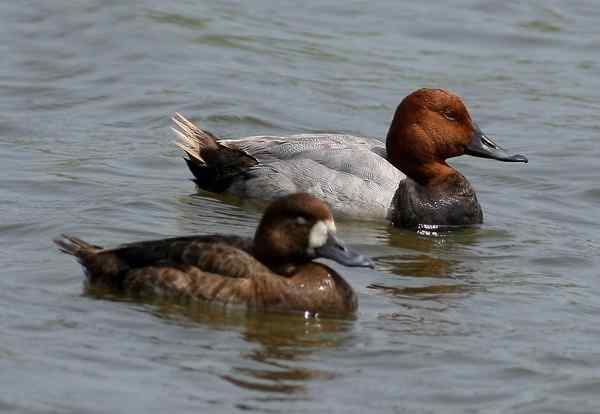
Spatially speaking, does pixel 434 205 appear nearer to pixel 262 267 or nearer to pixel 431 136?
pixel 431 136

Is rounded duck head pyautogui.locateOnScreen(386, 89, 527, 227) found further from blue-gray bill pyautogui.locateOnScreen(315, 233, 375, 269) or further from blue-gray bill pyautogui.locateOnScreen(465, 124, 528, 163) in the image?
blue-gray bill pyautogui.locateOnScreen(315, 233, 375, 269)

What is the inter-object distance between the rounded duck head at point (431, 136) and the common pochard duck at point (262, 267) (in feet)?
10.4

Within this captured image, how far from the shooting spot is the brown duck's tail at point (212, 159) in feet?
37.9

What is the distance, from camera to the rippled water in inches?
278

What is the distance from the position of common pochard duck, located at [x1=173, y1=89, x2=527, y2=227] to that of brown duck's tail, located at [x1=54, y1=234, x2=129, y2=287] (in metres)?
2.95

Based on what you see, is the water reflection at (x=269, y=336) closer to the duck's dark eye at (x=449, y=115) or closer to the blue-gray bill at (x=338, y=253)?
the blue-gray bill at (x=338, y=253)

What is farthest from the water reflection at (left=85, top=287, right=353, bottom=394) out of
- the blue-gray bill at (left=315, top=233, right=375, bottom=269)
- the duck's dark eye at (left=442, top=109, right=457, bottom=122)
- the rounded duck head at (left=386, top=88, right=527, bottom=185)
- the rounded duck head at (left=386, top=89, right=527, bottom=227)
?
the duck's dark eye at (left=442, top=109, right=457, bottom=122)

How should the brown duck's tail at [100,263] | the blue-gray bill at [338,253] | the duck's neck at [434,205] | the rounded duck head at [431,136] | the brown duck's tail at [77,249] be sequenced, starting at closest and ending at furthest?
the blue-gray bill at [338,253] < the brown duck's tail at [100,263] < the brown duck's tail at [77,249] < the duck's neck at [434,205] < the rounded duck head at [431,136]

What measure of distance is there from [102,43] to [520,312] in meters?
9.33

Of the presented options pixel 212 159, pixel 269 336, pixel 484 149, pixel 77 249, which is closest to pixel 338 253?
pixel 269 336

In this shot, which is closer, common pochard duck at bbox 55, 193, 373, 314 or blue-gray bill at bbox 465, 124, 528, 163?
common pochard duck at bbox 55, 193, 373, 314

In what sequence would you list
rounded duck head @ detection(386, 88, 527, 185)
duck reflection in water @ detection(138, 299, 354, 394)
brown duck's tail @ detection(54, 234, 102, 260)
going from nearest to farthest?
duck reflection in water @ detection(138, 299, 354, 394) < brown duck's tail @ detection(54, 234, 102, 260) < rounded duck head @ detection(386, 88, 527, 185)

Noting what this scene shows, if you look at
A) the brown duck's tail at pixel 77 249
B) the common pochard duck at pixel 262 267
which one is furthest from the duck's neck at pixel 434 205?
the brown duck's tail at pixel 77 249

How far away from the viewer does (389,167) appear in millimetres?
11148
